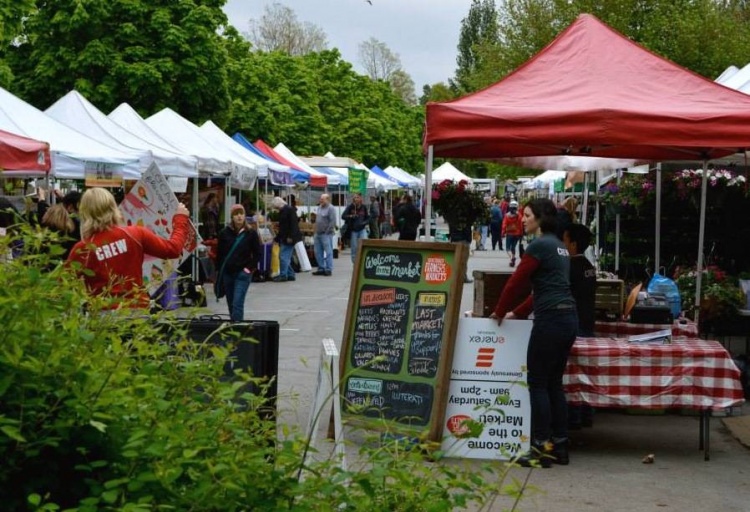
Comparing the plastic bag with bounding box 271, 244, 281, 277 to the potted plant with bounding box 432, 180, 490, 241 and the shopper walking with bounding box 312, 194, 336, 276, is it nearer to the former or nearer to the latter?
the shopper walking with bounding box 312, 194, 336, 276

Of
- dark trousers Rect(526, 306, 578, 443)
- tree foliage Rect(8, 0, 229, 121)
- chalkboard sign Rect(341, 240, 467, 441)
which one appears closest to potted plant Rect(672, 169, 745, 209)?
chalkboard sign Rect(341, 240, 467, 441)

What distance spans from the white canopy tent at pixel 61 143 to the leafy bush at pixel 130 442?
506 inches

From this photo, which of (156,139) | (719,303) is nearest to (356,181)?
(156,139)

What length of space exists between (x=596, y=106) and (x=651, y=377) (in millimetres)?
1991

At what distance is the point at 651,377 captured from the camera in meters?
8.55

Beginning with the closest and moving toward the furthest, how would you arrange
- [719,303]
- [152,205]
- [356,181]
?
[719,303]
[152,205]
[356,181]

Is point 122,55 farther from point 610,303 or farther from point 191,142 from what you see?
point 610,303

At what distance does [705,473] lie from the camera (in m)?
8.31

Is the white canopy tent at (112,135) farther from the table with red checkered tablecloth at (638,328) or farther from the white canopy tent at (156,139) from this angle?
the table with red checkered tablecloth at (638,328)

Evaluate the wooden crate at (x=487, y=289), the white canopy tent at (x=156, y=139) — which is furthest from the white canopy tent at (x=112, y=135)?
the wooden crate at (x=487, y=289)

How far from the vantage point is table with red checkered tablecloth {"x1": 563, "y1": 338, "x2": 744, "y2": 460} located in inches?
334

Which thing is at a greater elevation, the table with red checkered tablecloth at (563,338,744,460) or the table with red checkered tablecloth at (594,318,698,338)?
the table with red checkered tablecloth at (594,318,698,338)

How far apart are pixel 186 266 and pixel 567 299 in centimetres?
1349

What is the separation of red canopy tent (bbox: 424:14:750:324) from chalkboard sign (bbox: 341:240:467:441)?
739 millimetres
